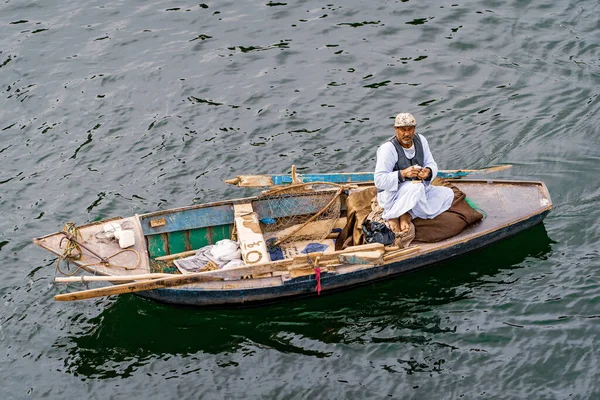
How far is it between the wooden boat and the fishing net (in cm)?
8

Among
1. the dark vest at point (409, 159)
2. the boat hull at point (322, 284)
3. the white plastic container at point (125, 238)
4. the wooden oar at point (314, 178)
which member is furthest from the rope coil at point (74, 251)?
the dark vest at point (409, 159)

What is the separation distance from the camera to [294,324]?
1105 centimetres

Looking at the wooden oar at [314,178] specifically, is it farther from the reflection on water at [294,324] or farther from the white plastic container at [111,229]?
the white plastic container at [111,229]

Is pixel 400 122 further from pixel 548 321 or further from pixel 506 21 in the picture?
pixel 506 21

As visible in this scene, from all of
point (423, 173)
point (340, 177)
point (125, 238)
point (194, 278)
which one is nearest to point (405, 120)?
point (423, 173)

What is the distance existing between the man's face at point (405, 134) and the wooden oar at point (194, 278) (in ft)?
5.02

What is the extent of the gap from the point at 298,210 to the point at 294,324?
6.75 feet

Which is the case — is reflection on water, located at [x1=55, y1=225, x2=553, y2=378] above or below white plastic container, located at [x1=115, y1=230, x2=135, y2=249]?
below

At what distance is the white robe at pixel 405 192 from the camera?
436 inches

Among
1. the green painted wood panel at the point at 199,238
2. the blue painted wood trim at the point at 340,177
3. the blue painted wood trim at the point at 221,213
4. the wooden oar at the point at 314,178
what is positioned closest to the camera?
the blue painted wood trim at the point at 221,213

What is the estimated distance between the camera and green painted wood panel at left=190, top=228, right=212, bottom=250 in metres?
12.0

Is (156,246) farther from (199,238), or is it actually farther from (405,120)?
(405,120)

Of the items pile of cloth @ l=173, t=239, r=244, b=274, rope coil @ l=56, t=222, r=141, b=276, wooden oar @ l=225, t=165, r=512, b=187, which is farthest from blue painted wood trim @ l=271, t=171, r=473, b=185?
rope coil @ l=56, t=222, r=141, b=276

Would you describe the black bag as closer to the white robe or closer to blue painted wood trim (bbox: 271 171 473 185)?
the white robe
